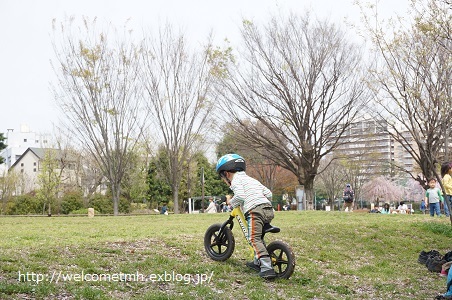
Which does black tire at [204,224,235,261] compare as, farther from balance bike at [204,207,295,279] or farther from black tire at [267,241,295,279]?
black tire at [267,241,295,279]


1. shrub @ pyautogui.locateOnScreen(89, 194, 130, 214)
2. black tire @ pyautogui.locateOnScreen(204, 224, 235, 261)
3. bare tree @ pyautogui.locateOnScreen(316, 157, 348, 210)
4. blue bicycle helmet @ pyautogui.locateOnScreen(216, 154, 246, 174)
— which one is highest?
bare tree @ pyautogui.locateOnScreen(316, 157, 348, 210)

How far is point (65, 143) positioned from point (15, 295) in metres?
45.2

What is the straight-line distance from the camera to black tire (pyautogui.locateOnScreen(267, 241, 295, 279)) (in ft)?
21.3

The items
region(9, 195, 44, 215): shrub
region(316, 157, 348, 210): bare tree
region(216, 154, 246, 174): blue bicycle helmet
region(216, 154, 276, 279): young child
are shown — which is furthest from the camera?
region(316, 157, 348, 210): bare tree

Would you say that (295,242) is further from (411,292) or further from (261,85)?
(261,85)

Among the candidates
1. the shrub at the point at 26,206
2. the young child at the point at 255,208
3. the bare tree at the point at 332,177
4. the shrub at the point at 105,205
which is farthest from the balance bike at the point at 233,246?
the bare tree at the point at 332,177

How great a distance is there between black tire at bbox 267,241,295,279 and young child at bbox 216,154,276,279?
125 mm

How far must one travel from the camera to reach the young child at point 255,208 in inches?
261

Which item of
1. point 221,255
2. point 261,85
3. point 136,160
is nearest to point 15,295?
point 221,255

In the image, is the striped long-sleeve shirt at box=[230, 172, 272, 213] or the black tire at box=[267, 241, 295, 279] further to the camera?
the striped long-sleeve shirt at box=[230, 172, 272, 213]

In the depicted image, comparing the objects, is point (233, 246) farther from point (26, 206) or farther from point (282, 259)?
point (26, 206)

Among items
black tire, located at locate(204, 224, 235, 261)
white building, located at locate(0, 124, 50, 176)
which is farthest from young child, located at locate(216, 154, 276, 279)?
white building, located at locate(0, 124, 50, 176)

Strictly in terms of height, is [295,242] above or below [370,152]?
below

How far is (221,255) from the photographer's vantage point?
736 centimetres
